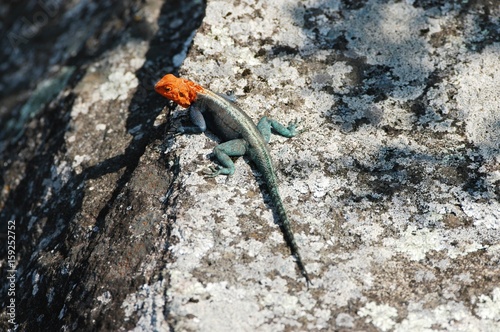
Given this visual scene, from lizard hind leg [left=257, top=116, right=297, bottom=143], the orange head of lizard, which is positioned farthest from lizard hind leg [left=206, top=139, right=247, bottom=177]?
the orange head of lizard

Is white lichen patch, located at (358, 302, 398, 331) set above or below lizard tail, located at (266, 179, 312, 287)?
below

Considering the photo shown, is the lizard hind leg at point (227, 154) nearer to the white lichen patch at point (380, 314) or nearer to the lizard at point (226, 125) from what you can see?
the lizard at point (226, 125)

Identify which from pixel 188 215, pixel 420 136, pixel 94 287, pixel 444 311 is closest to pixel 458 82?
pixel 420 136

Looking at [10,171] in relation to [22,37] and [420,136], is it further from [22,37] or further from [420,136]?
[420,136]

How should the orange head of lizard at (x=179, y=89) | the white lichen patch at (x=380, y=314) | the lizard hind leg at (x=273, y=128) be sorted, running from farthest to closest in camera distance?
the orange head of lizard at (x=179, y=89), the lizard hind leg at (x=273, y=128), the white lichen patch at (x=380, y=314)

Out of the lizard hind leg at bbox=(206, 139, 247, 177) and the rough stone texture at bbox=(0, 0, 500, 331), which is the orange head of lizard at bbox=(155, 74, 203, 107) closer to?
the rough stone texture at bbox=(0, 0, 500, 331)

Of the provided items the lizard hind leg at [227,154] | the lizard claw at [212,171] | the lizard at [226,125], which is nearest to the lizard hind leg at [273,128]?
the lizard at [226,125]

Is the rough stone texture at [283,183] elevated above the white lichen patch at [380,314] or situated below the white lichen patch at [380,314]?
above

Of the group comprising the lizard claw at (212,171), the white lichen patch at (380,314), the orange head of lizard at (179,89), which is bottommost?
the white lichen patch at (380,314)
